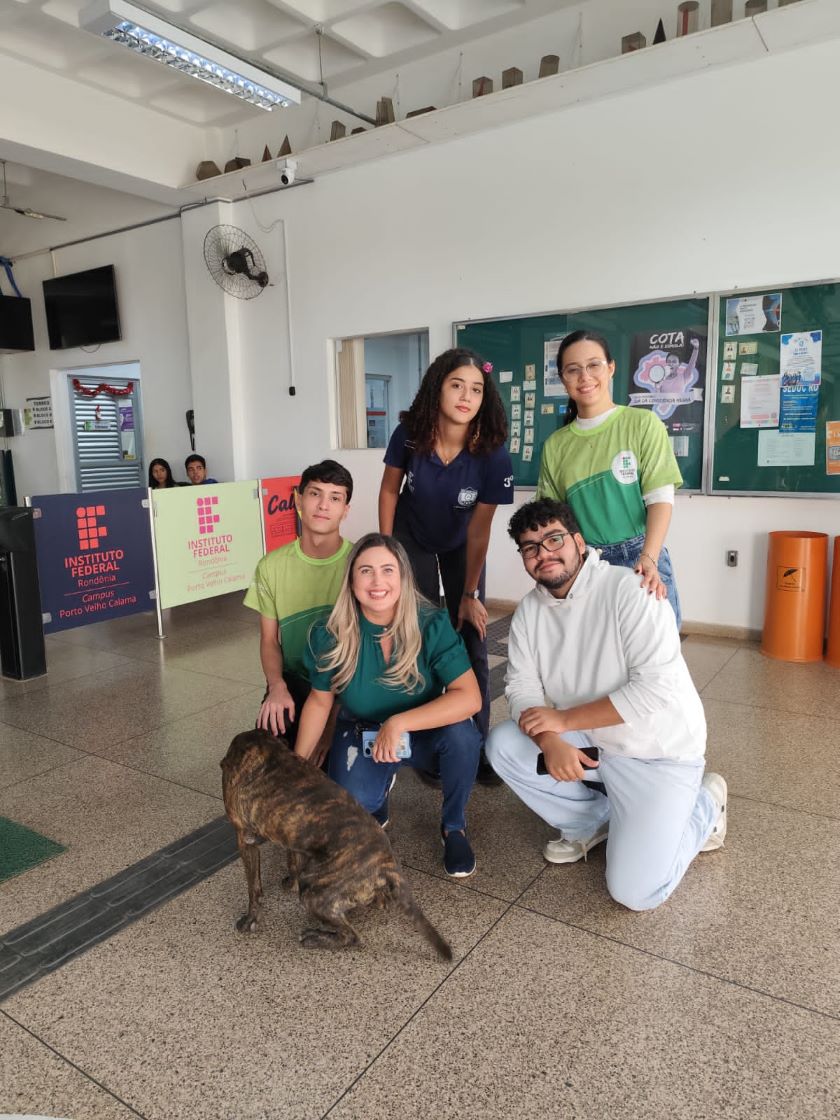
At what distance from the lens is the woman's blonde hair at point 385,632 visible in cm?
207

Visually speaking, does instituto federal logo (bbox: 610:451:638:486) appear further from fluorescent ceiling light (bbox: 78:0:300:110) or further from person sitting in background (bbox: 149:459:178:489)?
person sitting in background (bbox: 149:459:178:489)

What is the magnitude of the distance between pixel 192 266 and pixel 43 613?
373 centimetres

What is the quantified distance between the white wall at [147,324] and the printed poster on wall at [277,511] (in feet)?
6.44

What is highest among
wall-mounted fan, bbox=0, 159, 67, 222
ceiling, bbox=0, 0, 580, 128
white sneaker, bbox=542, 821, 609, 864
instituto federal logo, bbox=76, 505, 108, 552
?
ceiling, bbox=0, 0, 580, 128

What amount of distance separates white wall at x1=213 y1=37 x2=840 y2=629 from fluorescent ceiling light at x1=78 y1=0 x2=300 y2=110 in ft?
3.49

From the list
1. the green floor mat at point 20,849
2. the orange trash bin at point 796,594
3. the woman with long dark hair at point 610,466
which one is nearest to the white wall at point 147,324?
the green floor mat at point 20,849

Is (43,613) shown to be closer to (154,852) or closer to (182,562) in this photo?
(182,562)

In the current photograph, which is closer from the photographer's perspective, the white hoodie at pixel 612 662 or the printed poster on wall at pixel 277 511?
the white hoodie at pixel 612 662

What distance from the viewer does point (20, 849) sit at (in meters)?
2.36

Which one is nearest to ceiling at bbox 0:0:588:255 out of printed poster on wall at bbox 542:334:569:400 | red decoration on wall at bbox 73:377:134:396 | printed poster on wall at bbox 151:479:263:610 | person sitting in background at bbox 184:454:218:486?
printed poster on wall at bbox 542:334:569:400

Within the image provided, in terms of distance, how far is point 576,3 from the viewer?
4.67m

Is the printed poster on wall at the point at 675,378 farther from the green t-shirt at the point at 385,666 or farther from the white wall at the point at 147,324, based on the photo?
the white wall at the point at 147,324

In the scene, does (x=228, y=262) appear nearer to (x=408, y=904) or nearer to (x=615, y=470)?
(x=615, y=470)

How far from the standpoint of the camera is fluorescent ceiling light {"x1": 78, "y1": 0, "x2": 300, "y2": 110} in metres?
3.88
